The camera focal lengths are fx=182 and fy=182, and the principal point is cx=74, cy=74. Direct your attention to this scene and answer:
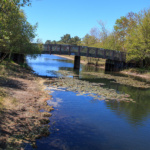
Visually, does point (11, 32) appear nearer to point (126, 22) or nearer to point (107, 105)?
point (107, 105)

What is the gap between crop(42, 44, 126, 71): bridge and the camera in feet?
150

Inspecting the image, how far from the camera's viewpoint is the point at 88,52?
48969mm

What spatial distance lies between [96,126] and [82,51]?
3916cm

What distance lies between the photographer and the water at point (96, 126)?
27.9ft

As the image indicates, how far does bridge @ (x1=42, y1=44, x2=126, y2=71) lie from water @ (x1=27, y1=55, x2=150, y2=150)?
30.8m

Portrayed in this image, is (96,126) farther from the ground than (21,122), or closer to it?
closer to it

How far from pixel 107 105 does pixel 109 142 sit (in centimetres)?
672

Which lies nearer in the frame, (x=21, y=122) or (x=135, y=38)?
(x=21, y=122)

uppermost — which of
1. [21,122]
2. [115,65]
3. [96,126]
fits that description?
[115,65]

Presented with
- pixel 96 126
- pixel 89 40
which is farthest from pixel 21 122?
pixel 89 40

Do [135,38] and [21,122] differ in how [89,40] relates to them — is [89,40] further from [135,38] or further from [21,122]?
[21,122]

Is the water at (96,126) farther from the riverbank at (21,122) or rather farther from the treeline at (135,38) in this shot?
the treeline at (135,38)

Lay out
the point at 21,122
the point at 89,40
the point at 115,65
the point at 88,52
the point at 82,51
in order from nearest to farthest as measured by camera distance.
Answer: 1. the point at 21,122
2. the point at 82,51
3. the point at 88,52
4. the point at 115,65
5. the point at 89,40

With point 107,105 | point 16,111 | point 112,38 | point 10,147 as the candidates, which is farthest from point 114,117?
point 112,38
